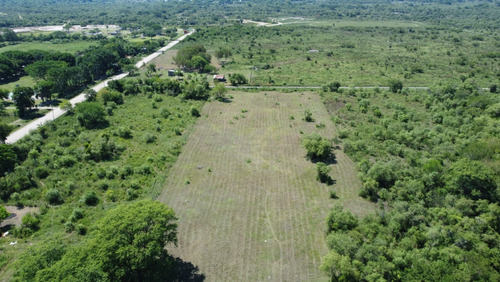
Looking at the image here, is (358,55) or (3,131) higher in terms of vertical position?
(358,55)

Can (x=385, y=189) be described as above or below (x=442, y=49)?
below

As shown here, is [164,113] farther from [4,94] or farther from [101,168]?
[4,94]

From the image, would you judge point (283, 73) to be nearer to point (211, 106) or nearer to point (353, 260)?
point (211, 106)

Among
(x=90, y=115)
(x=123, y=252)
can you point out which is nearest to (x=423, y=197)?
(x=123, y=252)

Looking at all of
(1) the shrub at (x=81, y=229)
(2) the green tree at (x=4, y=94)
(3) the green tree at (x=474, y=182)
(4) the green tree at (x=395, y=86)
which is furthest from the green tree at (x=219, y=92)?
(3) the green tree at (x=474, y=182)

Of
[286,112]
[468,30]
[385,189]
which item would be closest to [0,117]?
[286,112]

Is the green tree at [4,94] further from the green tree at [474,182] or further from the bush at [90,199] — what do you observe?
the green tree at [474,182]
